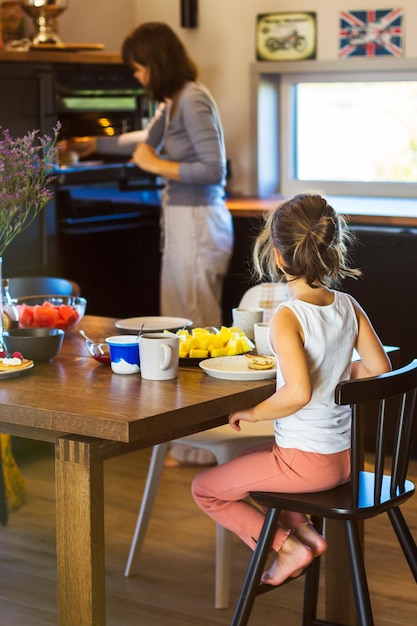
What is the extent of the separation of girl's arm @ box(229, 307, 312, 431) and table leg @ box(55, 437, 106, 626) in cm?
36

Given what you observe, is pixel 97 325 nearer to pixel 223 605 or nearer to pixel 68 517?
pixel 223 605

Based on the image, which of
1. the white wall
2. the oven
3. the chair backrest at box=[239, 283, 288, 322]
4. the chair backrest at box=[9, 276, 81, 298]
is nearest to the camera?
the chair backrest at box=[239, 283, 288, 322]

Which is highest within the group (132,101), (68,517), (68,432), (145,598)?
(132,101)

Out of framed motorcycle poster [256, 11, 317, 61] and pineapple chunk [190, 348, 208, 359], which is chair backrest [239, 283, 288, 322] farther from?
framed motorcycle poster [256, 11, 317, 61]

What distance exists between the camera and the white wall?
4.82 metres

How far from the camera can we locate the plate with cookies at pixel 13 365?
2.29 meters

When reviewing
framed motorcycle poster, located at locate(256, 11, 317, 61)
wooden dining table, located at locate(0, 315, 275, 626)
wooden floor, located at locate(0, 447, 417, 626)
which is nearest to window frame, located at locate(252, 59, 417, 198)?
framed motorcycle poster, located at locate(256, 11, 317, 61)

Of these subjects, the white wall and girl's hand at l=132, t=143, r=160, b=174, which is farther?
the white wall

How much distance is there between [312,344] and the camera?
2.19m

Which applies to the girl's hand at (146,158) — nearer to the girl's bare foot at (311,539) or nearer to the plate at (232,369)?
the plate at (232,369)

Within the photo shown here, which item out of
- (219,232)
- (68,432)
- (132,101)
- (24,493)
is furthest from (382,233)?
(68,432)

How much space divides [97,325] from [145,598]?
0.74 m

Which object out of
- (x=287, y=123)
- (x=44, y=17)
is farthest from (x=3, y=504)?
(x=287, y=123)

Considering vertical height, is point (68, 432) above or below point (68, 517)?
above
